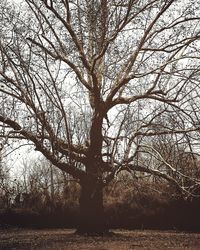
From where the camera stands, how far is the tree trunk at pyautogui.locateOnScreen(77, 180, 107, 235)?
14.8 meters

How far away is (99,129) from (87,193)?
2621 mm

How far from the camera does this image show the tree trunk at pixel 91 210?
14.8 m

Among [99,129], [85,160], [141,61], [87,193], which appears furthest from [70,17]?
[87,193]

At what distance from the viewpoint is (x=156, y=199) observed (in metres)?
23.5

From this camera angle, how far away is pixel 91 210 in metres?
14.9

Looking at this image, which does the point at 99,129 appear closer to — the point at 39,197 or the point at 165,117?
the point at 165,117

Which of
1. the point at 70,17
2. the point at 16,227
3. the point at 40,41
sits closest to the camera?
the point at 40,41

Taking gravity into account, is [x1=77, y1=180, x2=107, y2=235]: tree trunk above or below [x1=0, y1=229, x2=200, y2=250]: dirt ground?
above

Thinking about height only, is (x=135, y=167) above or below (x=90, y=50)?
below

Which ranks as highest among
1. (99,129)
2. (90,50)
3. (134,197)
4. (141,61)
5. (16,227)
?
(90,50)

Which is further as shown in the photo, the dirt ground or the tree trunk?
the tree trunk

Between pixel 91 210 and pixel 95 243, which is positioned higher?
pixel 91 210

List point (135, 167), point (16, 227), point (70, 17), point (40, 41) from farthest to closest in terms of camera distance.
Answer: point (16, 227)
point (135, 167)
point (70, 17)
point (40, 41)

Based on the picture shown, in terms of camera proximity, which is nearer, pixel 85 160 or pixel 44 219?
pixel 85 160
